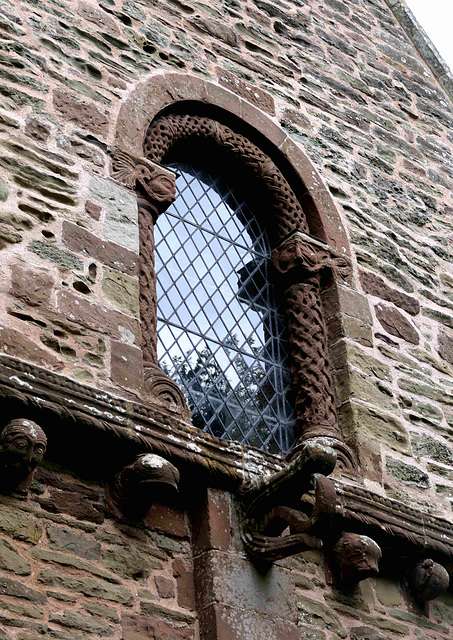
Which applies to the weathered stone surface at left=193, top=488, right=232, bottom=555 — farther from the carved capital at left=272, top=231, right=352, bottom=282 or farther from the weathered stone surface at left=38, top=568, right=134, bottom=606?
the carved capital at left=272, top=231, right=352, bottom=282

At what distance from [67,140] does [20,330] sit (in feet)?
4.23

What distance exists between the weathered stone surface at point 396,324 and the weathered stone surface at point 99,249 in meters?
1.88

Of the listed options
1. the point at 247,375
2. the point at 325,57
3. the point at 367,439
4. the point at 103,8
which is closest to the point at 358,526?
the point at 367,439

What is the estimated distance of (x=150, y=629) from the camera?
3730mm

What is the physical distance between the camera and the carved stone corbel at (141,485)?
12.8 ft

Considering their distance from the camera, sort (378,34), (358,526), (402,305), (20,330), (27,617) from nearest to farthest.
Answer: (27,617)
(20,330)
(358,526)
(402,305)
(378,34)

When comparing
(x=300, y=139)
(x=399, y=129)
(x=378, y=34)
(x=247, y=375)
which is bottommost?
(x=247, y=375)

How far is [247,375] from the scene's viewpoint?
5328 mm

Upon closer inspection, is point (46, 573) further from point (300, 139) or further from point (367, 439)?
point (300, 139)

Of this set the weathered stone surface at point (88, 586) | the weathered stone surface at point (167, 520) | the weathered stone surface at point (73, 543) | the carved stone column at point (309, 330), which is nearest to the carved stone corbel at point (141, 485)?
the weathered stone surface at point (167, 520)

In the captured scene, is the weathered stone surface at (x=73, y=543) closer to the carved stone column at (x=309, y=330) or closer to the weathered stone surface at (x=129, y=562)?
the weathered stone surface at (x=129, y=562)

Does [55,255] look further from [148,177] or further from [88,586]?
[88,586]

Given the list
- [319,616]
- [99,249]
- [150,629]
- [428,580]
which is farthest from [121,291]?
[428,580]

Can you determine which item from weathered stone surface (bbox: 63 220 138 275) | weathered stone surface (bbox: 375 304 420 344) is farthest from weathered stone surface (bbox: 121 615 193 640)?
weathered stone surface (bbox: 375 304 420 344)
